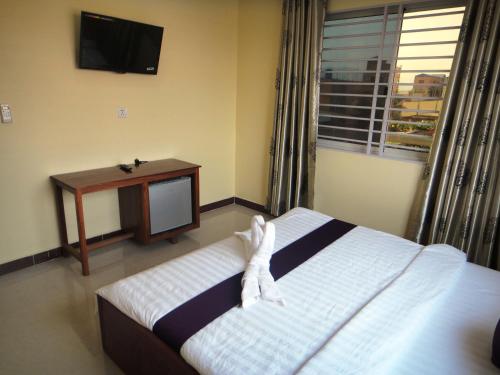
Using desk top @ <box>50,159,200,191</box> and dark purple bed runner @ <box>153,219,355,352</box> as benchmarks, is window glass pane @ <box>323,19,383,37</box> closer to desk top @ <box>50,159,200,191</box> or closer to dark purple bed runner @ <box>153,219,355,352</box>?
desk top @ <box>50,159,200,191</box>

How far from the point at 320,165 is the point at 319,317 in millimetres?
2260

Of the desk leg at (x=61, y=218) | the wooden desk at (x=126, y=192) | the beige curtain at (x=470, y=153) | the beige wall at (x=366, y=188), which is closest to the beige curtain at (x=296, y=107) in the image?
the beige wall at (x=366, y=188)

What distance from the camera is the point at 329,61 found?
10.9 ft

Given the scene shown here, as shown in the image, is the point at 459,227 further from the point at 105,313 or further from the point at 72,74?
the point at 72,74

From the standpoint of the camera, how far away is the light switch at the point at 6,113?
7.87 ft

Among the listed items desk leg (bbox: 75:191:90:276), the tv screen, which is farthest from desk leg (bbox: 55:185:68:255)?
the tv screen

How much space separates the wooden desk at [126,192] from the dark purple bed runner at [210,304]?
1.42 m

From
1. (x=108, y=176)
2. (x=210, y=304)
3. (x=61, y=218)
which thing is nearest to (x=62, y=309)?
(x=61, y=218)

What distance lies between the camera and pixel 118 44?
2754mm


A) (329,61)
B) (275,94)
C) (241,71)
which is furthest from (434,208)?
(241,71)

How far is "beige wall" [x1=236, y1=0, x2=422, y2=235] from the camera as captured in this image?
10.0 ft

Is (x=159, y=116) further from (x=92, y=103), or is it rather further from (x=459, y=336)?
(x=459, y=336)

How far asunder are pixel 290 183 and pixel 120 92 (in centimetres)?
193

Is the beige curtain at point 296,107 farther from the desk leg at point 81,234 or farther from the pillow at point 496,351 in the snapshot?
the pillow at point 496,351
